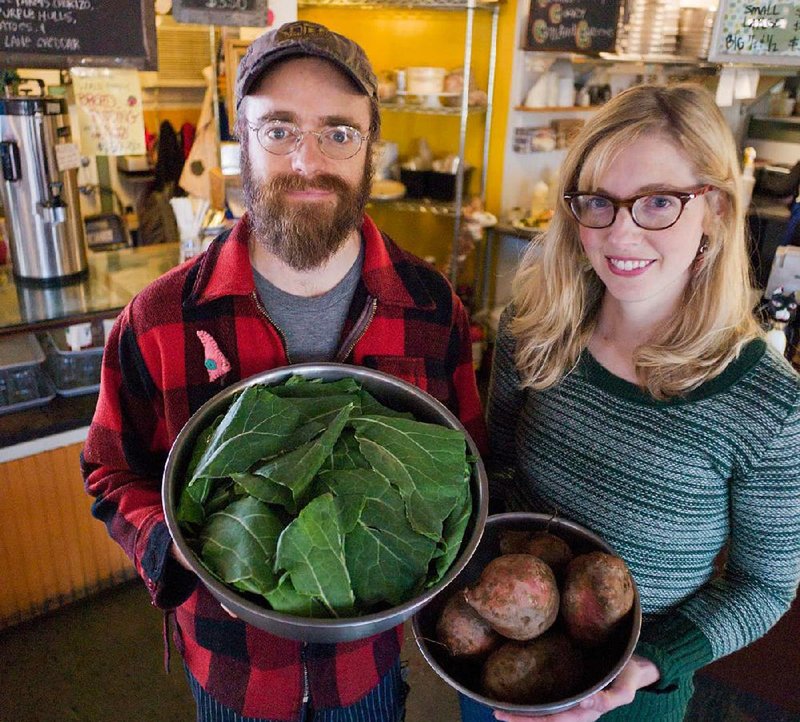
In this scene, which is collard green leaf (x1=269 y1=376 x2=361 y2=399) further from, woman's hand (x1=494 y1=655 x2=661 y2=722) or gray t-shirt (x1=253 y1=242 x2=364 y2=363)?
woman's hand (x1=494 y1=655 x2=661 y2=722)

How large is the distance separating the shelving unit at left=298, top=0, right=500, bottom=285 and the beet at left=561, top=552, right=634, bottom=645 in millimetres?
3076

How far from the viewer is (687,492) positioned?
1181 mm

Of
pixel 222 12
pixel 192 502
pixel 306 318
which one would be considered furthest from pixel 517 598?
pixel 222 12

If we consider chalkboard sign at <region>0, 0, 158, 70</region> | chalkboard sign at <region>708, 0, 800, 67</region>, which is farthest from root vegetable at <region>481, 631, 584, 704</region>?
chalkboard sign at <region>708, 0, 800, 67</region>

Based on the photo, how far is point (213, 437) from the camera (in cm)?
103

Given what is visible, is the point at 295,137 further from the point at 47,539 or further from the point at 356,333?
the point at 47,539

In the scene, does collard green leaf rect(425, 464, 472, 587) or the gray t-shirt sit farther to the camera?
the gray t-shirt

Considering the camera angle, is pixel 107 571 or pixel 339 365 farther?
pixel 107 571

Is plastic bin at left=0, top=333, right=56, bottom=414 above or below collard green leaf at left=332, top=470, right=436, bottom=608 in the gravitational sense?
below

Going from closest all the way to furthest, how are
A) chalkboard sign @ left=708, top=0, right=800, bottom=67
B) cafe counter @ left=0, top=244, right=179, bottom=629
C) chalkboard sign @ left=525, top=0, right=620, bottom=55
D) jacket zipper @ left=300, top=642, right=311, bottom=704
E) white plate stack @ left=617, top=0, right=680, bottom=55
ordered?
1. jacket zipper @ left=300, top=642, right=311, bottom=704
2. cafe counter @ left=0, top=244, right=179, bottom=629
3. chalkboard sign @ left=708, top=0, right=800, bottom=67
4. chalkboard sign @ left=525, top=0, right=620, bottom=55
5. white plate stack @ left=617, top=0, right=680, bottom=55

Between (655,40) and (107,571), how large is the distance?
4114 mm

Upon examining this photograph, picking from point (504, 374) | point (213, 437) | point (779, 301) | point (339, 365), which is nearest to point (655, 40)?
point (779, 301)

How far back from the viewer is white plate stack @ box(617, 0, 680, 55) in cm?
404

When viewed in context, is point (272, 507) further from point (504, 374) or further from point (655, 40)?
point (655, 40)
